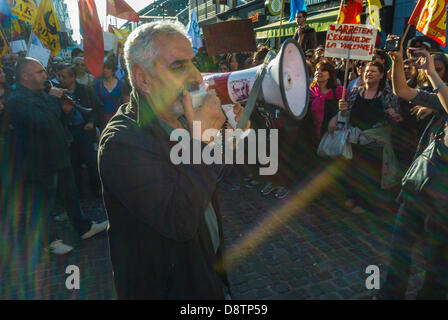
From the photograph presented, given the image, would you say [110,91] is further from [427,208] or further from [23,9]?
[427,208]

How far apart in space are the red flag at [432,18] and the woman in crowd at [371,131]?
1.92 ft

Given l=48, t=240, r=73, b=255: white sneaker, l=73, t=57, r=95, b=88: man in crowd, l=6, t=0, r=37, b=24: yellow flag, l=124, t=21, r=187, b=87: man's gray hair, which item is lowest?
l=48, t=240, r=73, b=255: white sneaker

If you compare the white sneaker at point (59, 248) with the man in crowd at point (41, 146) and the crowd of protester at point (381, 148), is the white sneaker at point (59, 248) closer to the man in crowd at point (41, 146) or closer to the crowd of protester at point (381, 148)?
the man in crowd at point (41, 146)

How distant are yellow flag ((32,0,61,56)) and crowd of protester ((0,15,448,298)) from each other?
109cm

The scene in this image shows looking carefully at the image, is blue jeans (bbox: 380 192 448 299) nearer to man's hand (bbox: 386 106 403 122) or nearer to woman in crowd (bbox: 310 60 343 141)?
man's hand (bbox: 386 106 403 122)

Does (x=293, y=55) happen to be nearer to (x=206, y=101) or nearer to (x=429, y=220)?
(x=206, y=101)

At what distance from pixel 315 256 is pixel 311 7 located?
13.8 meters

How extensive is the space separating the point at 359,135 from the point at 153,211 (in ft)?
11.8

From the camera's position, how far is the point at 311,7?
1441 cm

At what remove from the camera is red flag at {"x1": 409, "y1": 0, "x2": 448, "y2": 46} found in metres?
3.39

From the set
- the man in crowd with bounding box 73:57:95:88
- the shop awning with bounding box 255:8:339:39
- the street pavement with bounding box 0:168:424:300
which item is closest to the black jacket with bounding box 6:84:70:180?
the street pavement with bounding box 0:168:424:300

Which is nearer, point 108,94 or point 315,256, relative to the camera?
point 315,256
